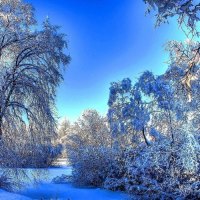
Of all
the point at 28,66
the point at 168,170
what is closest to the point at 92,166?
the point at 168,170

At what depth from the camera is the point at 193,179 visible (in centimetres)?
1235

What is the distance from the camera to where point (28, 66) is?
14750mm

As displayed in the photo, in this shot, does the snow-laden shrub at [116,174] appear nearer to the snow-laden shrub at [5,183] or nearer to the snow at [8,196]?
the snow-laden shrub at [5,183]

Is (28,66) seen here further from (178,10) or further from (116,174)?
(178,10)

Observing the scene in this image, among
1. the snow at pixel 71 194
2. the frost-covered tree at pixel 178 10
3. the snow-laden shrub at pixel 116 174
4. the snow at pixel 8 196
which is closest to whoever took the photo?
the frost-covered tree at pixel 178 10

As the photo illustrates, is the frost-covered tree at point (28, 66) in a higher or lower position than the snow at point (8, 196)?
higher

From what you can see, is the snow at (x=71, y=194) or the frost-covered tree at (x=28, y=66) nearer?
the frost-covered tree at (x=28, y=66)

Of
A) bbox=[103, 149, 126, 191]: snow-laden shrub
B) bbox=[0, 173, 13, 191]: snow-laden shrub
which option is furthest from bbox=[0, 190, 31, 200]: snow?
bbox=[103, 149, 126, 191]: snow-laden shrub

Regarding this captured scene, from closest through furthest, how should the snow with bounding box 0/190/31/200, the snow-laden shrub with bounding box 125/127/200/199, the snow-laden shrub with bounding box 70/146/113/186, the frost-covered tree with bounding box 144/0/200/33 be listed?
the frost-covered tree with bounding box 144/0/200/33, the snow with bounding box 0/190/31/200, the snow-laden shrub with bounding box 125/127/200/199, the snow-laden shrub with bounding box 70/146/113/186

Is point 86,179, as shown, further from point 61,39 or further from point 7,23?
point 7,23

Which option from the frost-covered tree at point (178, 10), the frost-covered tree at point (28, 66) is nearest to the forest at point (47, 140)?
the frost-covered tree at point (28, 66)

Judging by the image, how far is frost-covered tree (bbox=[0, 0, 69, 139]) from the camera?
13.8 m

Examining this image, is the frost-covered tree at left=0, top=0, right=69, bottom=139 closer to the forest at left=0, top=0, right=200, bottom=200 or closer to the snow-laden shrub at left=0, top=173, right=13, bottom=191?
the forest at left=0, top=0, right=200, bottom=200

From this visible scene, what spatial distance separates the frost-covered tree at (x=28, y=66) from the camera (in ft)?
45.2
